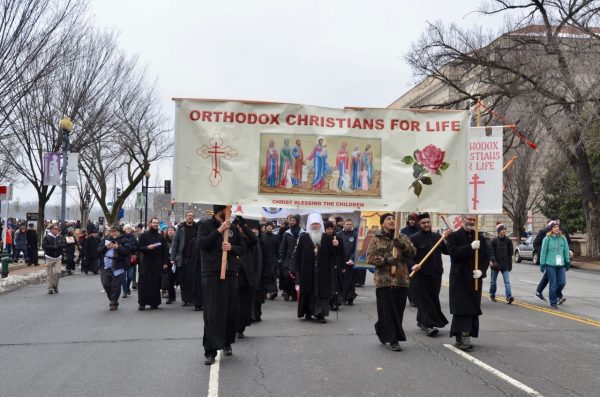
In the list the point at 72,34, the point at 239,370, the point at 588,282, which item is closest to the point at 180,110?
the point at 239,370

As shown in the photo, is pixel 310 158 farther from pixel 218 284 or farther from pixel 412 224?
pixel 412 224

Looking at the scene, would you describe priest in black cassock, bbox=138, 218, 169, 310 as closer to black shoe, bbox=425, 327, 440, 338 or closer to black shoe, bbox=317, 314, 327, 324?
black shoe, bbox=317, 314, 327, 324

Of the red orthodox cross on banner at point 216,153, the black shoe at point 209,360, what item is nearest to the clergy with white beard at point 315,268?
the black shoe at point 209,360

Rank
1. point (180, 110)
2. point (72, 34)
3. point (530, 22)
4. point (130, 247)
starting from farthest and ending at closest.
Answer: point (530, 22)
point (72, 34)
point (130, 247)
point (180, 110)

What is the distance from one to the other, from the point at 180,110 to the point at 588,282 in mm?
17605

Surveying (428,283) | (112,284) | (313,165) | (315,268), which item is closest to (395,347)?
(428,283)

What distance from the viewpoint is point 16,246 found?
2652 cm

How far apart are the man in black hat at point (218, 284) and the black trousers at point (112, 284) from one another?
5651mm

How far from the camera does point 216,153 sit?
790 centimetres

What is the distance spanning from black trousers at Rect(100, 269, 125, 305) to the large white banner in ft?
19.9

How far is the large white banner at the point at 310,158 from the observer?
788 centimetres

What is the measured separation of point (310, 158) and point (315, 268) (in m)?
3.59

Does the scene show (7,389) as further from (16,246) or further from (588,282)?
(16,246)

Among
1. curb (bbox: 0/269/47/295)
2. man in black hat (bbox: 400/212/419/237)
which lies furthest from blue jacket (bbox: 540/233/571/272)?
curb (bbox: 0/269/47/295)
